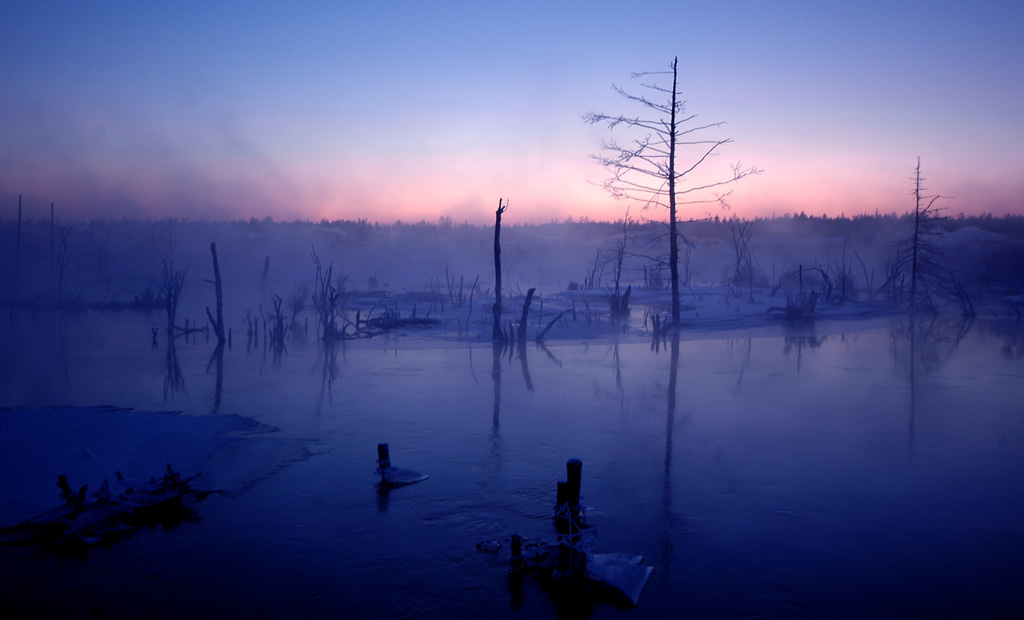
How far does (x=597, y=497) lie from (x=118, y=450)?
5820 mm

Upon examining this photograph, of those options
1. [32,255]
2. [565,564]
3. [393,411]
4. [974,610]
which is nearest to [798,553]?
[974,610]

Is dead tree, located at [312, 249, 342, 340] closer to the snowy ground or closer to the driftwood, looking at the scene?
the snowy ground

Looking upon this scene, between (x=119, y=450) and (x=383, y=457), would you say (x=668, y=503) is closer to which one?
(x=383, y=457)

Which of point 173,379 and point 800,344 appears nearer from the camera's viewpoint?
point 173,379

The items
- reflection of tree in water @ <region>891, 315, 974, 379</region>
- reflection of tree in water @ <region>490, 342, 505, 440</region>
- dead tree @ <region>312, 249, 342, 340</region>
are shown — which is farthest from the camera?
dead tree @ <region>312, 249, 342, 340</region>

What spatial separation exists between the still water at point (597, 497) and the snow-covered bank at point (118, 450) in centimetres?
45

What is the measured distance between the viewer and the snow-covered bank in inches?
285

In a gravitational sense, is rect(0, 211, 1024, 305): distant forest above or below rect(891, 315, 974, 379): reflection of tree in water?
above

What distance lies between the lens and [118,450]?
8.27 m

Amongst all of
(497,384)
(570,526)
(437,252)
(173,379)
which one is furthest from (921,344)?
(437,252)

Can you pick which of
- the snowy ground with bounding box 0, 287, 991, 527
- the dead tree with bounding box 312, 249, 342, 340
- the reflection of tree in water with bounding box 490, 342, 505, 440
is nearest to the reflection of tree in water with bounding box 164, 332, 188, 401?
the snowy ground with bounding box 0, 287, 991, 527

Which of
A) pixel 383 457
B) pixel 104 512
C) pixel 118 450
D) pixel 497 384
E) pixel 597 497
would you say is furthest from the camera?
pixel 497 384

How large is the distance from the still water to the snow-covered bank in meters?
0.45

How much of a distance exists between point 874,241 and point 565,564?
247ft
